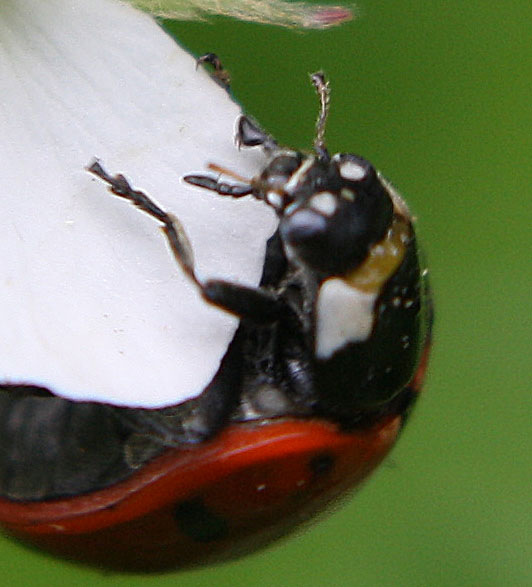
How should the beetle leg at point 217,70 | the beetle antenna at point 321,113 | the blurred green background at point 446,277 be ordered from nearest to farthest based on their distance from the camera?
the beetle leg at point 217,70 < the beetle antenna at point 321,113 < the blurred green background at point 446,277

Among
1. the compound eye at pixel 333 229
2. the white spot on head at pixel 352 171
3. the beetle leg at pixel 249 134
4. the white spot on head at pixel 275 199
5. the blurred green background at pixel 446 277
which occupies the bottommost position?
the blurred green background at pixel 446 277

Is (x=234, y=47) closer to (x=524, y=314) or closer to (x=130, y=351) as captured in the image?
(x=524, y=314)

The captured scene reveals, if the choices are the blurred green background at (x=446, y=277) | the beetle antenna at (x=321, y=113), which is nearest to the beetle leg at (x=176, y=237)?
the beetle antenna at (x=321, y=113)

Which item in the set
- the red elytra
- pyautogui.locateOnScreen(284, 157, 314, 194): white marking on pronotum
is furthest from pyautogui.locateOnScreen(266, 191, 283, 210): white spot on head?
the red elytra

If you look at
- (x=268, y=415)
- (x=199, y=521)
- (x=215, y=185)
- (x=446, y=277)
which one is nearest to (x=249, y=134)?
(x=215, y=185)

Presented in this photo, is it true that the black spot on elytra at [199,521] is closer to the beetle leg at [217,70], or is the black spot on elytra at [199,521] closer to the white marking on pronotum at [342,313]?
the white marking on pronotum at [342,313]

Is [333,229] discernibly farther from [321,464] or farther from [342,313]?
[321,464]
